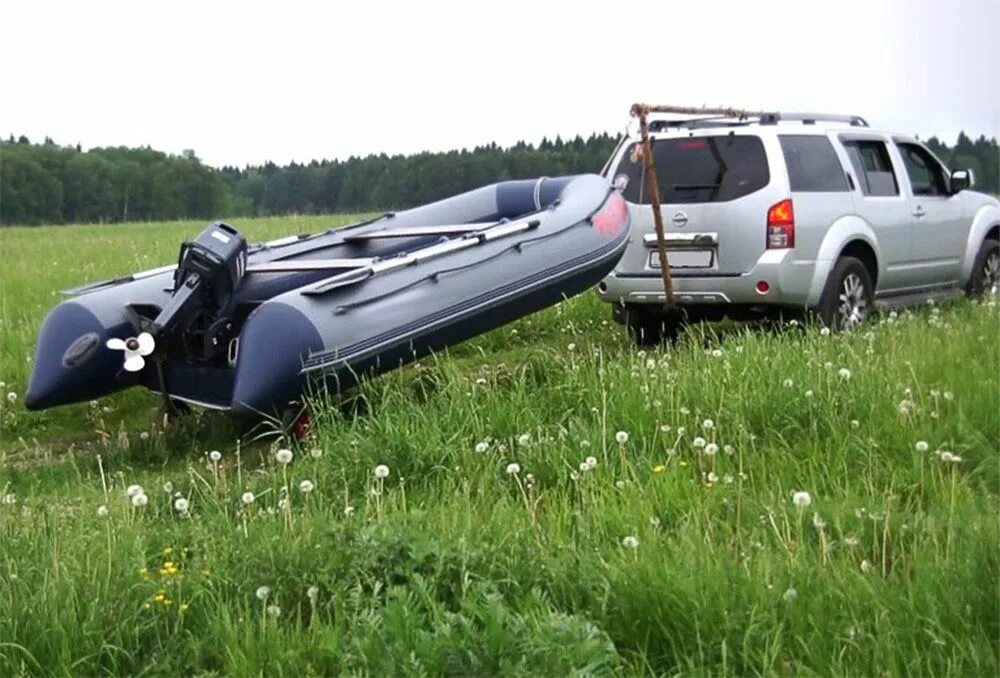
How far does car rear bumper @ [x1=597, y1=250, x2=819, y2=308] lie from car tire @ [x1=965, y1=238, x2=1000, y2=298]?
2.91 metres

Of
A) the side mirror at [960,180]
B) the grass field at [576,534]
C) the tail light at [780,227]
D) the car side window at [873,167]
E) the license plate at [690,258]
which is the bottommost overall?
the grass field at [576,534]

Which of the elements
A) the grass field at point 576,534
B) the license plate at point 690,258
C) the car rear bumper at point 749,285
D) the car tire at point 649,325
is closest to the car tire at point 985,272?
the car rear bumper at point 749,285

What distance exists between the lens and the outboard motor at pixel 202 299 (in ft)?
21.8

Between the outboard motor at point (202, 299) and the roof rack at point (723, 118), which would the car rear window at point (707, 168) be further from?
the outboard motor at point (202, 299)

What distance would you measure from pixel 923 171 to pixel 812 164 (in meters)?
1.99

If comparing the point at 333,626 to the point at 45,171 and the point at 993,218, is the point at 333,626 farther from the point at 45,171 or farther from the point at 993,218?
the point at 45,171

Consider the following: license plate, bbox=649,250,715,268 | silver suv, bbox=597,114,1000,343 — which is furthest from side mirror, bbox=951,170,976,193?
license plate, bbox=649,250,715,268

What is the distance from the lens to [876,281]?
29.5 ft

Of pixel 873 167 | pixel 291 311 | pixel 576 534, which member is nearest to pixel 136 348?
pixel 291 311

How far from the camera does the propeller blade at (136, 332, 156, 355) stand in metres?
6.45

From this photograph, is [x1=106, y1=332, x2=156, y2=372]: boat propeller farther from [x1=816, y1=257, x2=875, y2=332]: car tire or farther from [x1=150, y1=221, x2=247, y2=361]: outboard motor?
[x1=816, y1=257, x2=875, y2=332]: car tire

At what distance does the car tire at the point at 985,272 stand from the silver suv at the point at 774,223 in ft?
2.70

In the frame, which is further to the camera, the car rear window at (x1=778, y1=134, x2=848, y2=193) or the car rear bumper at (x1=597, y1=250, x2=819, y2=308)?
the car rear window at (x1=778, y1=134, x2=848, y2=193)

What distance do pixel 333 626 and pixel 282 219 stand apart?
25.5 meters
